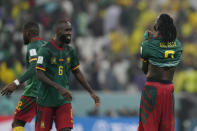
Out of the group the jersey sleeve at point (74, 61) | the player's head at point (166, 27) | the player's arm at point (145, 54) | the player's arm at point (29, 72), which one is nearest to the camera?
the player's head at point (166, 27)

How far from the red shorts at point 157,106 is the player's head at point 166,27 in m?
0.65

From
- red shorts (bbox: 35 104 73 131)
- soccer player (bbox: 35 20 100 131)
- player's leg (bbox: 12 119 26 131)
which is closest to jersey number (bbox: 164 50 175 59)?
soccer player (bbox: 35 20 100 131)

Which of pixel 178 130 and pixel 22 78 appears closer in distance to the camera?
pixel 22 78

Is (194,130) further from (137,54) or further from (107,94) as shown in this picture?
(137,54)

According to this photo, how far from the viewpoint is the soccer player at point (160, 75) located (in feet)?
23.4

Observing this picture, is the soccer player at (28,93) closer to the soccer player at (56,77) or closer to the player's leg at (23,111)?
the player's leg at (23,111)

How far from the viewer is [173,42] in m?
7.24

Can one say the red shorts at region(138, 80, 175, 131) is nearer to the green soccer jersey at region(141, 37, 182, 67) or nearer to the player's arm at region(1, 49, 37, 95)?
the green soccer jersey at region(141, 37, 182, 67)

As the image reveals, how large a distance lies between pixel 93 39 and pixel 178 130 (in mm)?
4653

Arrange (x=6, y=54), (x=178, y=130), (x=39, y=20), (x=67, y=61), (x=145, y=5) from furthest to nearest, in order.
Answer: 1. (x=145, y=5)
2. (x=39, y=20)
3. (x=6, y=54)
4. (x=178, y=130)
5. (x=67, y=61)

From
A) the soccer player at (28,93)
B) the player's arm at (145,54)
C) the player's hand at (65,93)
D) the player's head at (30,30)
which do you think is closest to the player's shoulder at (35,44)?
the soccer player at (28,93)

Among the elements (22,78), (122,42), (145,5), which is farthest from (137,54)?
(22,78)

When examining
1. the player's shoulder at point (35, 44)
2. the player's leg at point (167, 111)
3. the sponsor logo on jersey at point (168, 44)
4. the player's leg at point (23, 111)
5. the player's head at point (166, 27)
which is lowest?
the player's leg at point (23, 111)

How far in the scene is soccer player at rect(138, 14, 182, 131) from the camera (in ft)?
23.4
